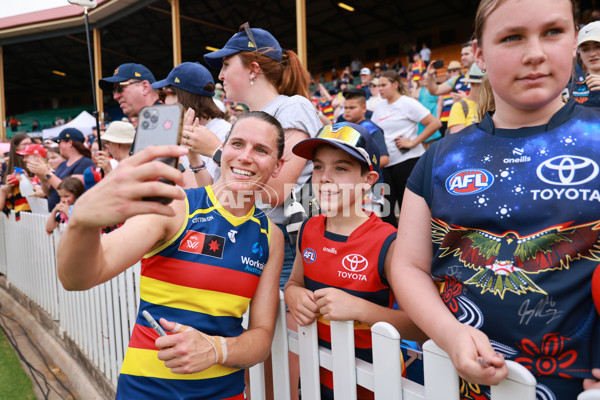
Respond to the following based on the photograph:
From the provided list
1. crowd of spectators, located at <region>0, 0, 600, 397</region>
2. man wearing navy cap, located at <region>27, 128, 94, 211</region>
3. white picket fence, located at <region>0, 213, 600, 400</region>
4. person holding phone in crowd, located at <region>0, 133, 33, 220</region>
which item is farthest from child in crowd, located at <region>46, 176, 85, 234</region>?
person holding phone in crowd, located at <region>0, 133, 33, 220</region>

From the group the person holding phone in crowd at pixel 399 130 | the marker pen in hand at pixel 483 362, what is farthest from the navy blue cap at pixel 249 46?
the person holding phone in crowd at pixel 399 130

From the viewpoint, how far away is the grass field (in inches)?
128

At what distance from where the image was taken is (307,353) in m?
1.55

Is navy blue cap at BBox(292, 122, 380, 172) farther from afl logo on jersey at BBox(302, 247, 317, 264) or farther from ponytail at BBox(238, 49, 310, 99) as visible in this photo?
ponytail at BBox(238, 49, 310, 99)

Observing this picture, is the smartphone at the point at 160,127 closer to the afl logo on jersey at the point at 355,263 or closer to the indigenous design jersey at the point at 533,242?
the indigenous design jersey at the point at 533,242

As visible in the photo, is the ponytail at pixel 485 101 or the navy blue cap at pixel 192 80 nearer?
the ponytail at pixel 485 101

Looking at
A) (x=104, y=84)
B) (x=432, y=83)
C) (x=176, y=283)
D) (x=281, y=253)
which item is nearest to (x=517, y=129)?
(x=281, y=253)

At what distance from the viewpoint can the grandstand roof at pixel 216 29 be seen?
→ 57.0ft

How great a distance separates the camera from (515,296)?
98cm

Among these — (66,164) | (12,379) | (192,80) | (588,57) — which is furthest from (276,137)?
(66,164)

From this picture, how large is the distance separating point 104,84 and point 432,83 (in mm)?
4267

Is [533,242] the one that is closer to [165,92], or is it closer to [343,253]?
Result: [343,253]

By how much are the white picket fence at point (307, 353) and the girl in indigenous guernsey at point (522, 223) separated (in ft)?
0.22

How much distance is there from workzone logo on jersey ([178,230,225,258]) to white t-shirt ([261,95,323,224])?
0.60 meters
